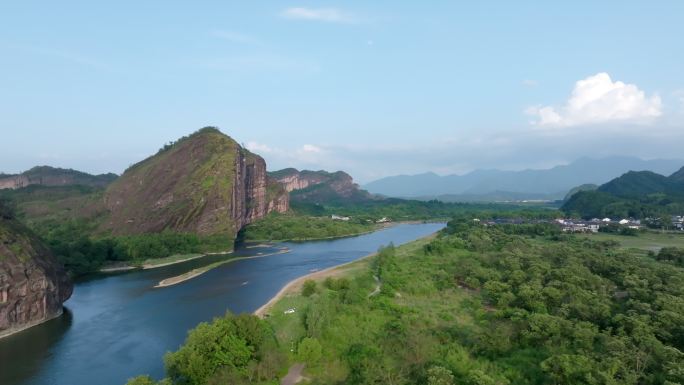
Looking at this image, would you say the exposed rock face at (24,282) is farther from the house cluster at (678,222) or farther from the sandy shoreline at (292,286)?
the house cluster at (678,222)

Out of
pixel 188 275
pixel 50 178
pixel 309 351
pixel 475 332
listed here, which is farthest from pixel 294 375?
pixel 50 178

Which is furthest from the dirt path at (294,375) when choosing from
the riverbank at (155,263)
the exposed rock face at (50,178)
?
the exposed rock face at (50,178)

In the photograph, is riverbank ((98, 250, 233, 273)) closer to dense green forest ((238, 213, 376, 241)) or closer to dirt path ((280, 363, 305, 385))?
dense green forest ((238, 213, 376, 241))

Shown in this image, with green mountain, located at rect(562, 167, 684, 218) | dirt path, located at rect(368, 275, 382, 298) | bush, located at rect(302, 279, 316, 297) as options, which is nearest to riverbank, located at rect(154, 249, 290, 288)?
bush, located at rect(302, 279, 316, 297)

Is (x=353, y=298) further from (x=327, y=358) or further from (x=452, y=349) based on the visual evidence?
(x=452, y=349)

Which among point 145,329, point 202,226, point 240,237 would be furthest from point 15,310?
point 240,237
